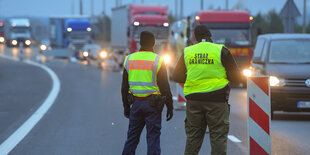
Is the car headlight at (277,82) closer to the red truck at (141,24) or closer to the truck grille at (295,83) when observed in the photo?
the truck grille at (295,83)

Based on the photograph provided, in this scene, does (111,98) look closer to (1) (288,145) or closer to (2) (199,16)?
(2) (199,16)

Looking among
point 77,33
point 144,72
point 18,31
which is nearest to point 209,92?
point 144,72

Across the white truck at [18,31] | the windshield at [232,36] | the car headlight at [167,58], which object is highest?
the windshield at [232,36]

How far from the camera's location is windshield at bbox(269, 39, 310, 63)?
47.7 feet

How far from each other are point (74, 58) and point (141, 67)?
4072 cm

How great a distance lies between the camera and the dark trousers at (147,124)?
24.3 ft

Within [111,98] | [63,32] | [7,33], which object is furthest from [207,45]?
[7,33]

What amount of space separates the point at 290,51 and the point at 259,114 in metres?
7.20

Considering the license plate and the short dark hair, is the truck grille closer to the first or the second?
the license plate

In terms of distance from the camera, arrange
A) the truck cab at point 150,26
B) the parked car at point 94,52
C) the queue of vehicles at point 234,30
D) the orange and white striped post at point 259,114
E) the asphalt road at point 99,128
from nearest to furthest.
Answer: the orange and white striped post at point 259,114
the asphalt road at point 99,128
the queue of vehicles at point 234,30
the truck cab at point 150,26
the parked car at point 94,52

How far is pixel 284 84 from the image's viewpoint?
13555mm

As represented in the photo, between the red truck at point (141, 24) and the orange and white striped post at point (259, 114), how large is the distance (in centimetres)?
2257

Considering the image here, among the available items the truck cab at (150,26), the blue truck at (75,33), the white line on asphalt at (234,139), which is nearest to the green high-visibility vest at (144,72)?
the white line on asphalt at (234,139)

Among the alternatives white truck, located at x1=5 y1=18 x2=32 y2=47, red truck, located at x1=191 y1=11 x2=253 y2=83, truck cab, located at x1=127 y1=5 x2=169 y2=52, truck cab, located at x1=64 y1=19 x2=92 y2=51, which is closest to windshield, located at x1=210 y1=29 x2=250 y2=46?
red truck, located at x1=191 y1=11 x2=253 y2=83
